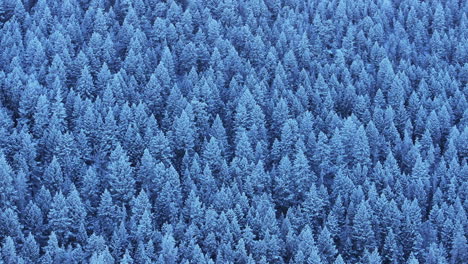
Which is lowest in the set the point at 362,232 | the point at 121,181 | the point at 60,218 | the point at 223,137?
the point at 60,218

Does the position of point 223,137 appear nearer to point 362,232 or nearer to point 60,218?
point 362,232

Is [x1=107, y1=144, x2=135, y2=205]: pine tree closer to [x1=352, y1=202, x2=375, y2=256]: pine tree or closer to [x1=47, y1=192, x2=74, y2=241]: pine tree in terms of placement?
[x1=47, y1=192, x2=74, y2=241]: pine tree

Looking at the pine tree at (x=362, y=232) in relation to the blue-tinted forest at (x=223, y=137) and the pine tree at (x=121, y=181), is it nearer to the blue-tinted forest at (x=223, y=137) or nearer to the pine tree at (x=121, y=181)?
the blue-tinted forest at (x=223, y=137)

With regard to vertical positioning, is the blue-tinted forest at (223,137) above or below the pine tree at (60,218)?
above

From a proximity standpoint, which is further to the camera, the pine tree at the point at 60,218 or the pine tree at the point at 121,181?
the pine tree at the point at 121,181

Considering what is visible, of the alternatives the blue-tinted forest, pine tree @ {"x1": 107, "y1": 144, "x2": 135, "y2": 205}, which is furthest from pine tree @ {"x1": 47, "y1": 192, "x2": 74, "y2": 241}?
pine tree @ {"x1": 107, "y1": 144, "x2": 135, "y2": 205}

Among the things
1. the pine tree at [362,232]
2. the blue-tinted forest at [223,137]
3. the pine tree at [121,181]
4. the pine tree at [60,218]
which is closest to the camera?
the pine tree at [60,218]

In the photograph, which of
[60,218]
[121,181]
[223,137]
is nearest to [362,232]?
[223,137]

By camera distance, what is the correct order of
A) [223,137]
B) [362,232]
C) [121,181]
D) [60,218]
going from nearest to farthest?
[60,218], [362,232], [121,181], [223,137]

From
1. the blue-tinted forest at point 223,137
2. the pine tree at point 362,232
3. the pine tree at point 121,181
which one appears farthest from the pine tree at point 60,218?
the pine tree at point 362,232

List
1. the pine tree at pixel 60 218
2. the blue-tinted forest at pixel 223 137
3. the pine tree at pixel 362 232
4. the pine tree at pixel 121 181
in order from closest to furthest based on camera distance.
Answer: the pine tree at pixel 60 218, the blue-tinted forest at pixel 223 137, the pine tree at pixel 362 232, the pine tree at pixel 121 181
